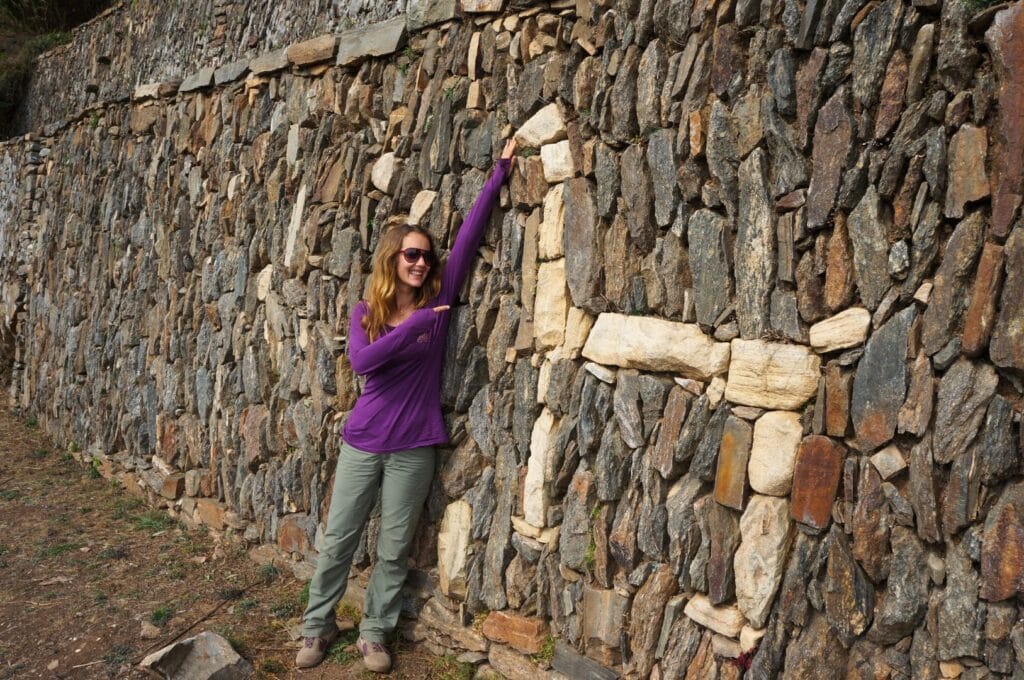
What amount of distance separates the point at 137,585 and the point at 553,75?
3.89m

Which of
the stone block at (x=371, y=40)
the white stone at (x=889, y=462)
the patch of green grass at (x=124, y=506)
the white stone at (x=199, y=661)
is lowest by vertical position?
the patch of green grass at (x=124, y=506)

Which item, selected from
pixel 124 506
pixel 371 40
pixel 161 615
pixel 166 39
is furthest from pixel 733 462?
pixel 166 39

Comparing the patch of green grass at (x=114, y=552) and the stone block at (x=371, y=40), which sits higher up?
the stone block at (x=371, y=40)

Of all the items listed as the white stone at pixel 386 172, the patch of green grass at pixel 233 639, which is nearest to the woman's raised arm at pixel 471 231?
the white stone at pixel 386 172

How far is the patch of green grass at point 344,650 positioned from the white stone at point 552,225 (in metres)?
2.14

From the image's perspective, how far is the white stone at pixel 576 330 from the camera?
3.49m

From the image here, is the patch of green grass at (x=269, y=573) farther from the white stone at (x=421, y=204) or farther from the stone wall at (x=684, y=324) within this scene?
the white stone at (x=421, y=204)

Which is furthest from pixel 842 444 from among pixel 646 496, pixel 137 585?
pixel 137 585

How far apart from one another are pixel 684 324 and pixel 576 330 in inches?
21.5

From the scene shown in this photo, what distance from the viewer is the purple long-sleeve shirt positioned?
12.9ft

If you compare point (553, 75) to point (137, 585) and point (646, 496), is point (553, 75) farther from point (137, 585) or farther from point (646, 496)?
point (137, 585)

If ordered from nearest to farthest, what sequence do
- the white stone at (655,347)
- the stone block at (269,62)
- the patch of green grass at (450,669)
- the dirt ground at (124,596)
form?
1. the white stone at (655,347)
2. the patch of green grass at (450,669)
3. the dirt ground at (124,596)
4. the stone block at (269,62)

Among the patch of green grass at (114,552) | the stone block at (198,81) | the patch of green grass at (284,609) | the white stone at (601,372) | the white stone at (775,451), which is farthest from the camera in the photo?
the stone block at (198,81)

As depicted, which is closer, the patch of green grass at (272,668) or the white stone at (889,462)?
the white stone at (889,462)
